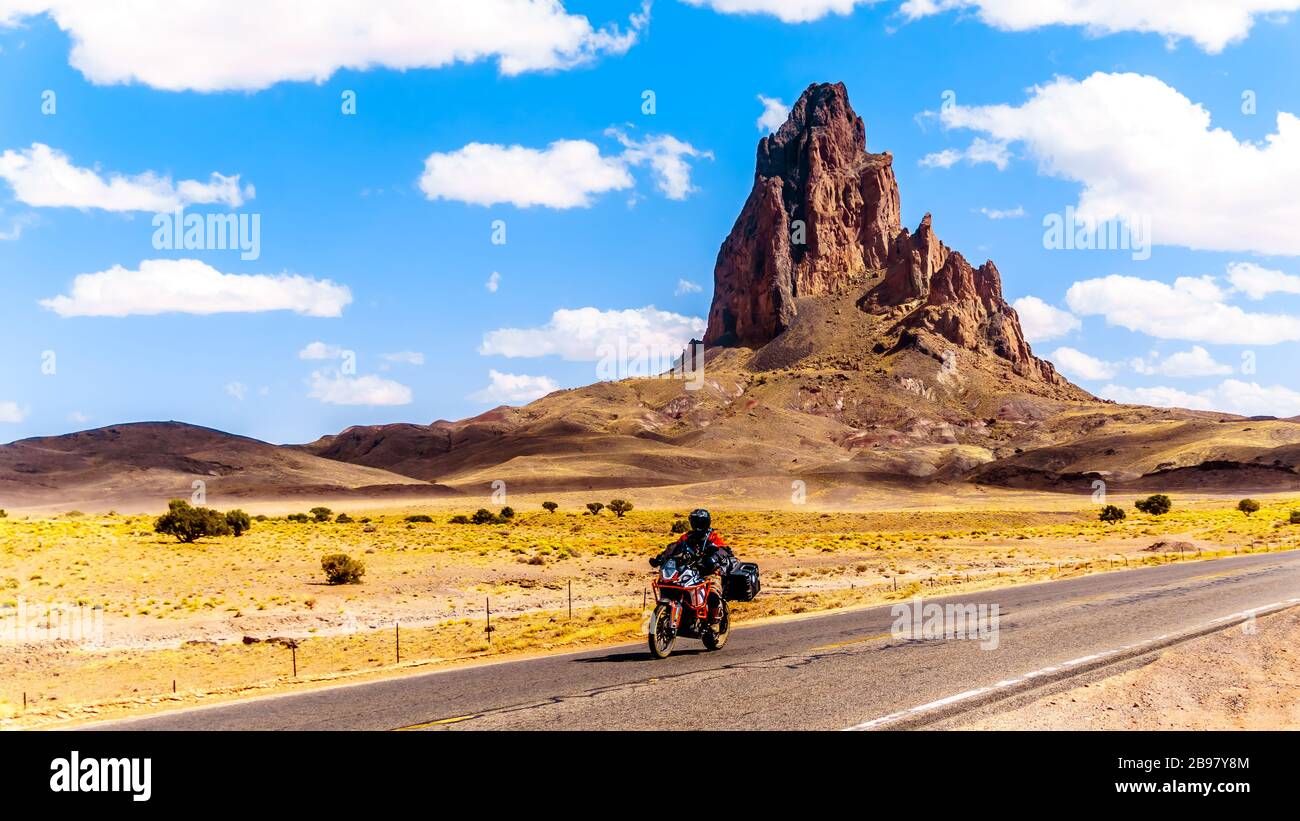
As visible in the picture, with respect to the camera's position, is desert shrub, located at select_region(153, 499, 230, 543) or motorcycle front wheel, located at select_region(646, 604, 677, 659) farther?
desert shrub, located at select_region(153, 499, 230, 543)

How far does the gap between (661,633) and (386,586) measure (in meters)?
20.9

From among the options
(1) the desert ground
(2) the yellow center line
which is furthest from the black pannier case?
(2) the yellow center line

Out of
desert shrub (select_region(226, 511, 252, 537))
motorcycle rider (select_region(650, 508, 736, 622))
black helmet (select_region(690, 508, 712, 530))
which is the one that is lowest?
desert shrub (select_region(226, 511, 252, 537))

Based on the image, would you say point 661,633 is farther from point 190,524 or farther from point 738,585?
point 190,524

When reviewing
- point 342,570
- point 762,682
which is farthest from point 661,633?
point 342,570

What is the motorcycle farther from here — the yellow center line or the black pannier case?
the yellow center line

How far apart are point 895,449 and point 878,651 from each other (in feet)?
512

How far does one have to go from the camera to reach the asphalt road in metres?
10.4

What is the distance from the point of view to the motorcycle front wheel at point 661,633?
47.7 feet

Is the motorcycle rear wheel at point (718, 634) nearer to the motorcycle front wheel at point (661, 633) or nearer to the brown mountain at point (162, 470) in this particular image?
the motorcycle front wheel at point (661, 633)

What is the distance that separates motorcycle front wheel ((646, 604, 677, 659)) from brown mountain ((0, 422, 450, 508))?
105 m

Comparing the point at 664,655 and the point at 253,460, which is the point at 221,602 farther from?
the point at 253,460

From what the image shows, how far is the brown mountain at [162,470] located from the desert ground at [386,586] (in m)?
61.1
